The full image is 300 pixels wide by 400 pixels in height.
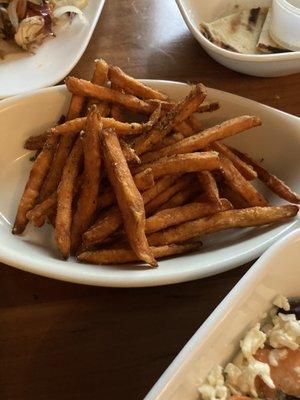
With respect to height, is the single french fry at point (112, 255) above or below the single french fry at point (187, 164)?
below

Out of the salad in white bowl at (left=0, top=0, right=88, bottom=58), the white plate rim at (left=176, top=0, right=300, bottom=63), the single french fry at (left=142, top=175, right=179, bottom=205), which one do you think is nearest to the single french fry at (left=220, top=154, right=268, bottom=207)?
the single french fry at (left=142, top=175, right=179, bottom=205)

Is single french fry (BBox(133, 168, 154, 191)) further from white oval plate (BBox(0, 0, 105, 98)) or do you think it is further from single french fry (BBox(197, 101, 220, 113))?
white oval plate (BBox(0, 0, 105, 98))

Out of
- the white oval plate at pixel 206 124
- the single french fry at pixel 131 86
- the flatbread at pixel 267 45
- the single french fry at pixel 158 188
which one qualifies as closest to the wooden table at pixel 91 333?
the white oval plate at pixel 206 124

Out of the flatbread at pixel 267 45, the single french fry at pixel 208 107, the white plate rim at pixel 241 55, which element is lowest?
the flatbread at pixel 267 45

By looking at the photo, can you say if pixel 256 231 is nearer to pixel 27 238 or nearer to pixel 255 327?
pixel 255 327

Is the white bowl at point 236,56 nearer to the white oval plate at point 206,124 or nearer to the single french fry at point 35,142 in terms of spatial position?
the white oval plate at point 206,124

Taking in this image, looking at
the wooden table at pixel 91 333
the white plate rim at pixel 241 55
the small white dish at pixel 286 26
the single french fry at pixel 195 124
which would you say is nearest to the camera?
the wooden table at pixel 91 333

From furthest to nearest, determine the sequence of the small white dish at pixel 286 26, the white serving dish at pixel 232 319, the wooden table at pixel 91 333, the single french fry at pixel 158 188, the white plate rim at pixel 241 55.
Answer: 1. the small white dish at pixel 286 26
2. the white plate rim at pixel 241 55
3. the single french fry at pixel 158 188
4. the wooden table at pixel 91 333
5. the white serving dish at pixel 232 319
